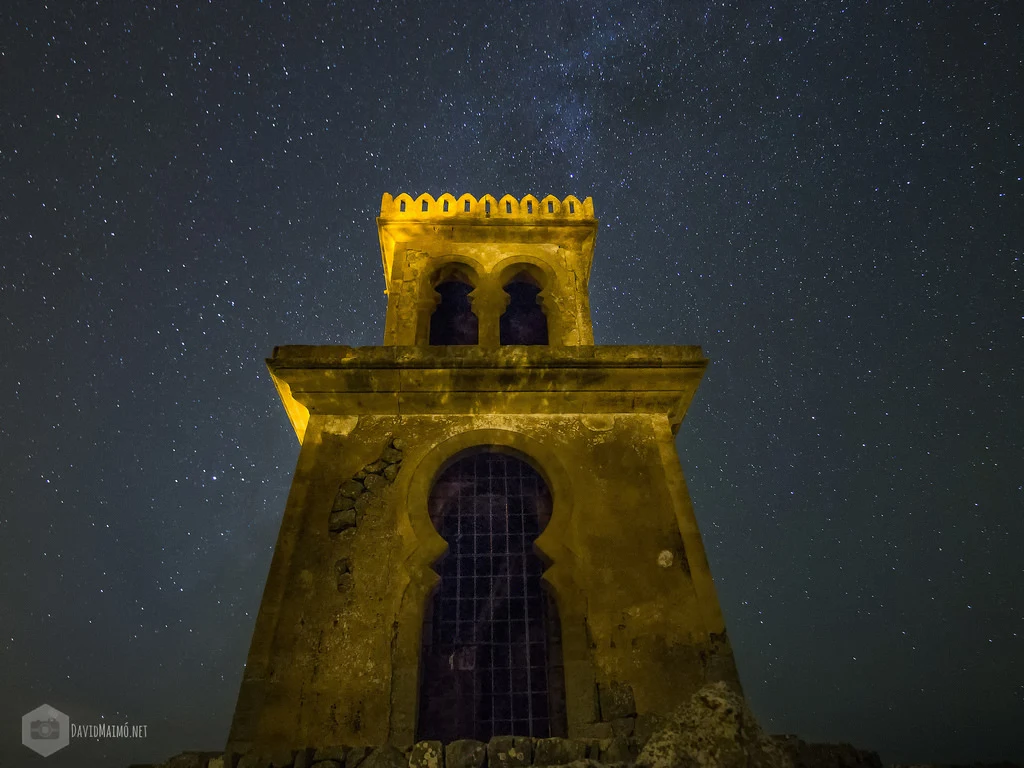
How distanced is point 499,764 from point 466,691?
3186 millimetres

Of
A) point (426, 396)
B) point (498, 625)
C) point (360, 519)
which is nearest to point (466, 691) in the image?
point (498, 625)

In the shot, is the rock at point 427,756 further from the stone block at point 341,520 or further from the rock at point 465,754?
the stone block at point 341,520

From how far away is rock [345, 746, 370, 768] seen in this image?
5.34m

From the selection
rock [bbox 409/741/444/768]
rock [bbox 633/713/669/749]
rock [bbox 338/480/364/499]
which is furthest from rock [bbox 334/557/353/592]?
rock [bbox 633/713/669/749]

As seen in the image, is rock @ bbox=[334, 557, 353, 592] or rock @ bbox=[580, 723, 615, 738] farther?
rock @ bbox=[334, 557, 353, 592]

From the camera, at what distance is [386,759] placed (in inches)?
206

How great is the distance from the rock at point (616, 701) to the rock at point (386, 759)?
2629 mm

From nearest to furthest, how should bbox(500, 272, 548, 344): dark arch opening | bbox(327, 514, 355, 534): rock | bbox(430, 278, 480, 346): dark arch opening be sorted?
bbox(327, 514, 355, 534): rock
bbox(430, 278, 480, 346): dark arch opening
bbox(500, 272, 548, 344): dark arch opening

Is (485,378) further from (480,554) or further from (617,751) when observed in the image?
(617,751)

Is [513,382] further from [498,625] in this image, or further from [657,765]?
[657,765]

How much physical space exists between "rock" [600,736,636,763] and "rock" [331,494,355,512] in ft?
14.5

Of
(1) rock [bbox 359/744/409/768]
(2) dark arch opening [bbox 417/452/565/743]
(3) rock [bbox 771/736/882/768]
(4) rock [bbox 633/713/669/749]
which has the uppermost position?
(2) dark arch opening [bbox 417/452/565/743]

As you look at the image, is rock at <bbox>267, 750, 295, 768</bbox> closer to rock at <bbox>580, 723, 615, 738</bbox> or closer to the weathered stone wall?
the weathered stone wall

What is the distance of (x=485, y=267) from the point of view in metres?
12.6
